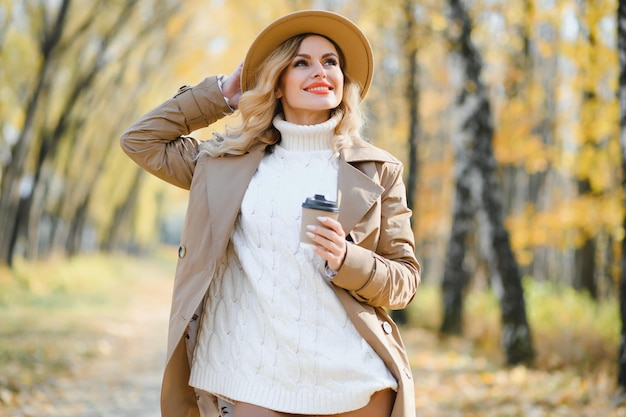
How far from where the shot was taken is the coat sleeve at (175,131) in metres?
3.07

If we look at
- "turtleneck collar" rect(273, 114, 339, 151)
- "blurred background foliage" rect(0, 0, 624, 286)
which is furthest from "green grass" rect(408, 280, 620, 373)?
"turtleneck collar" rect(273, 114, 339, 151)

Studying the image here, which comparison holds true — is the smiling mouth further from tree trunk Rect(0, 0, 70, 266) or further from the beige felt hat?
tree trunk Rect(0, 0, 70, 266)

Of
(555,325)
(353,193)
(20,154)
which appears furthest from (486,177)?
(20,154)

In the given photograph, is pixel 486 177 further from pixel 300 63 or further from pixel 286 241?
pixel 286 241

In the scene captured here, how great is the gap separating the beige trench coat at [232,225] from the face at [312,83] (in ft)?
0.72

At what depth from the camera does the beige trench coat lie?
2.71m

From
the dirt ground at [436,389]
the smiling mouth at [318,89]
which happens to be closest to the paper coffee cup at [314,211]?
the smiling mouth at [318,89]

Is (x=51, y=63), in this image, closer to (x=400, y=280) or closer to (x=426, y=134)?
(x=400, y=280)

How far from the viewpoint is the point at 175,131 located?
312 cm

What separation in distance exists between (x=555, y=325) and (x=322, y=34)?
9.56 metres

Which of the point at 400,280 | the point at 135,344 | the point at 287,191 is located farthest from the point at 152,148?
the point at 135,344

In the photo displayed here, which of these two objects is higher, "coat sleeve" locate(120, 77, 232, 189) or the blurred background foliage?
the blurred background foliage

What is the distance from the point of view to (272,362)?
2707 millimetres

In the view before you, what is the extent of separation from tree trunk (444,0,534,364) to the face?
21.8 feet
